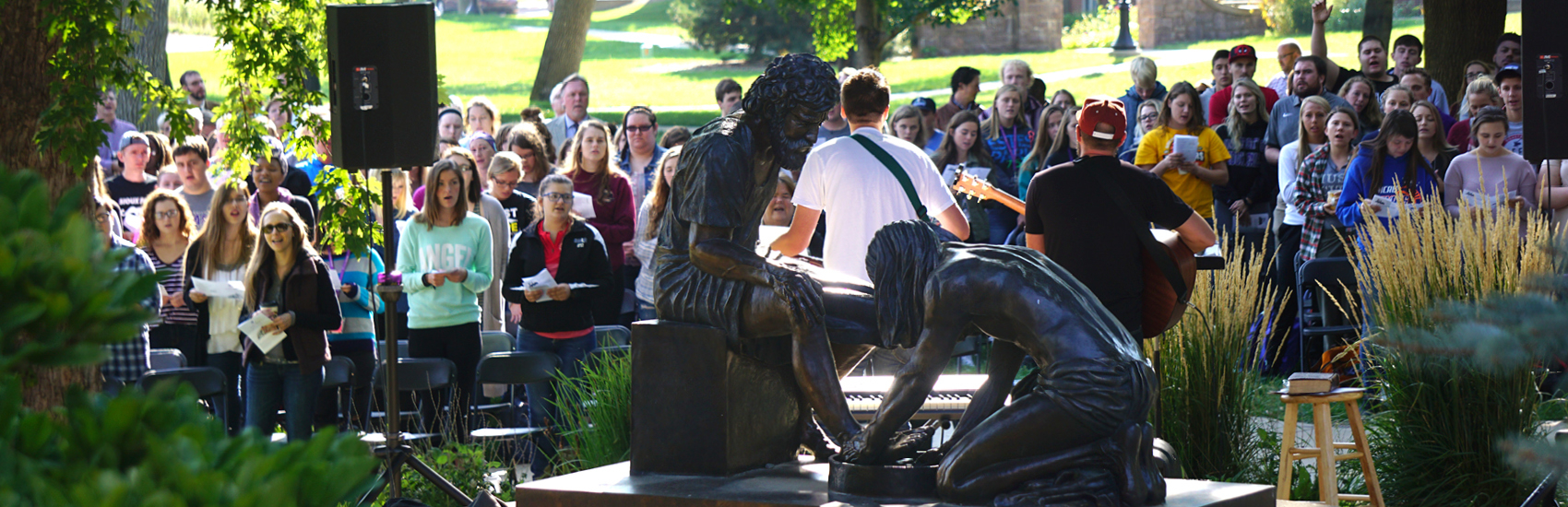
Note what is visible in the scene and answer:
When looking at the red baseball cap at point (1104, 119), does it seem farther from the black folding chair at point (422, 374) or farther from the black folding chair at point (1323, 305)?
the black folding chair at point (422, 374)

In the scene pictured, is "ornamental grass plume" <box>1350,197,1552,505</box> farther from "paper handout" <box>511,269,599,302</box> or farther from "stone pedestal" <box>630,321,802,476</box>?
"paper handout" <box>511,269,599,302</box>

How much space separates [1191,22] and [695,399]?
2990cm

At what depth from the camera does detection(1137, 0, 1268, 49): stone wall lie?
32.0m

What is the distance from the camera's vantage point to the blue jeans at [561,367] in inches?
291

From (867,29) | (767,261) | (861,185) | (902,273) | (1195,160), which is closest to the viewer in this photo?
(902,273)

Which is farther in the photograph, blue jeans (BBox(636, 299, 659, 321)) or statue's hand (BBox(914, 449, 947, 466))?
blue jeans (BBox(636, 299, 659, 321))

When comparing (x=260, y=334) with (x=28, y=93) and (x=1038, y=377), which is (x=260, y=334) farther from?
(x=1038, y=377)

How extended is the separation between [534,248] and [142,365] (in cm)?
192

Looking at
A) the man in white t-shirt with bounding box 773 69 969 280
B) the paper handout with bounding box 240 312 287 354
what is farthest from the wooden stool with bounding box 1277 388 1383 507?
the paper handout with bounding box 240 312 287 354

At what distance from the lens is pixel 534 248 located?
7.67 meters

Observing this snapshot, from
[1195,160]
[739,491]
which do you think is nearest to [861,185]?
[739,491]

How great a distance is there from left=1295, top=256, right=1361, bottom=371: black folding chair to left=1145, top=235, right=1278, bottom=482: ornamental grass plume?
126 centimetres

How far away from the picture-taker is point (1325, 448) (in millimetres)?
5254

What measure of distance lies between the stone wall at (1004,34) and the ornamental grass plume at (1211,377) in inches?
1073
